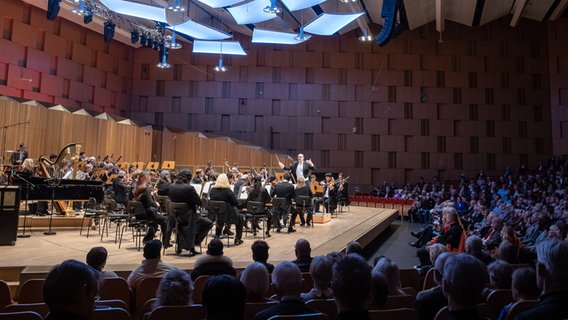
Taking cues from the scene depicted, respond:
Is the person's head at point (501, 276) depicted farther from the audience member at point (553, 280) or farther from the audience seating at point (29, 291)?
the audience seating at point (29, 291)

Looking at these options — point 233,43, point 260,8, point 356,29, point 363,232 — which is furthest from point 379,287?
point 356,29

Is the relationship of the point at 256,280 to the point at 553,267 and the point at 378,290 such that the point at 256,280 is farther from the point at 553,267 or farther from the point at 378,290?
the point at 553,267

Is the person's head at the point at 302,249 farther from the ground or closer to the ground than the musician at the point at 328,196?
closer to the ground

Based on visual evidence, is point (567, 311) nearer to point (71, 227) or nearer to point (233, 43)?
point (71, 227)

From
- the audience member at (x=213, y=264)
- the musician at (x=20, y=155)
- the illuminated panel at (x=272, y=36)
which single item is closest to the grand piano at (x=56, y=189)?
the musician at (x=20, y=155)

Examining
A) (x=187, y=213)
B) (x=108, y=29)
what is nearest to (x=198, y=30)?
(x=108, y=29)

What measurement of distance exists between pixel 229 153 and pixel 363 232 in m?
9.25

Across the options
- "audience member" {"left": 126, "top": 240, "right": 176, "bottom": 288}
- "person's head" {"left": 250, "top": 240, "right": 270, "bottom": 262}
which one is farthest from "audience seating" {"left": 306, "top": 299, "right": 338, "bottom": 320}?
"audience member" {"left": 126, "top": 240, "right": 176, "bottom": 288}

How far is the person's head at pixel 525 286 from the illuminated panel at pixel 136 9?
40.7 ft

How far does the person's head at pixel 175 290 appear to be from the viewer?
2264 millimetres

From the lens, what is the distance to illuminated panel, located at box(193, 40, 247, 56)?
17.3 metres

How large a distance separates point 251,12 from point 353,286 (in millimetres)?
13289

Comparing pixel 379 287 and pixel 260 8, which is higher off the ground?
pixel 260 8

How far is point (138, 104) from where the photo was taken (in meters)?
19.5
